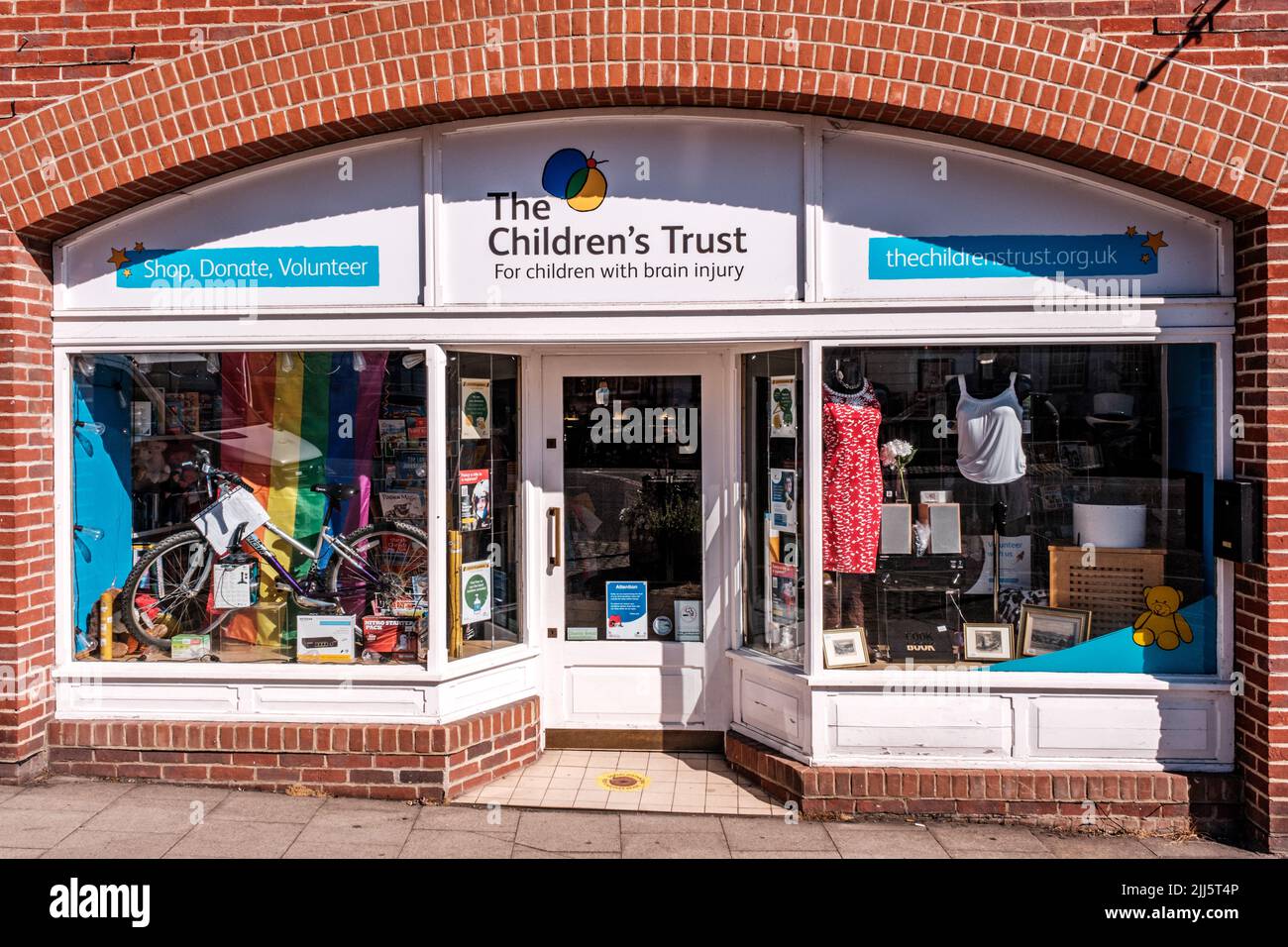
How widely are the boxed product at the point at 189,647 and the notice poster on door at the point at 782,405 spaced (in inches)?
140

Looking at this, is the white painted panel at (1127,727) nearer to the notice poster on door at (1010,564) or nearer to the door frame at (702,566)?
the notice poster on door at (1010,564)

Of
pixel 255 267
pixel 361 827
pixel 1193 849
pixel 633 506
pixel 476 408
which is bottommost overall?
pixel 1193 849

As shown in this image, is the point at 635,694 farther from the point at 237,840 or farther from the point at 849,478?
the point at 237,840

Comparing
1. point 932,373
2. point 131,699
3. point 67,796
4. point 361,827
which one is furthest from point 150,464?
point 932,373

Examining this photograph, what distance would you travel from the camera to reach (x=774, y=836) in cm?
542

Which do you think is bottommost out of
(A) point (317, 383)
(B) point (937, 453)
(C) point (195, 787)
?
(C) point (195, 787)

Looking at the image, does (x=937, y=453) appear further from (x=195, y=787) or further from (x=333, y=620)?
(x=195, y=787)

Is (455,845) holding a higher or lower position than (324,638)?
lower

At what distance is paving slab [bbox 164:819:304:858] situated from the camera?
504cm

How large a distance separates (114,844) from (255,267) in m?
3.09

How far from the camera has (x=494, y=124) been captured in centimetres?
586

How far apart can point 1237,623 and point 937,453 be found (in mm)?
1791

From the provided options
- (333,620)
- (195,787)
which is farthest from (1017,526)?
(195,787)

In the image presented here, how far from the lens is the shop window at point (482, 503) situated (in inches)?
242
